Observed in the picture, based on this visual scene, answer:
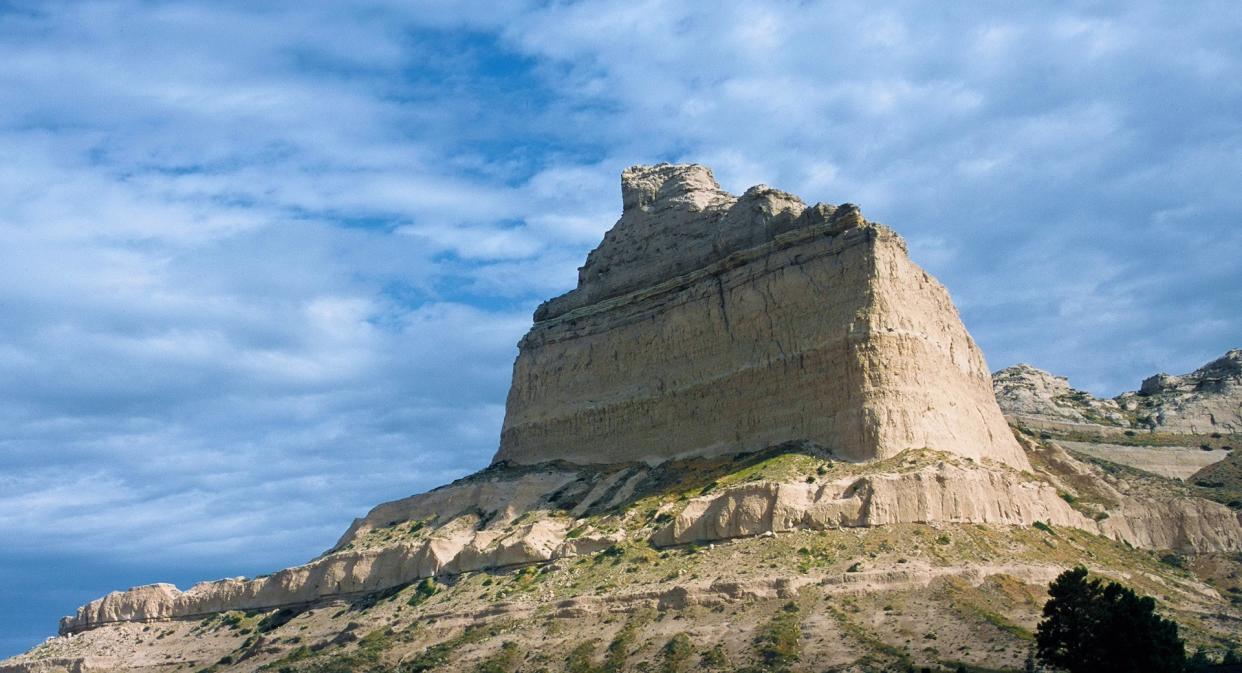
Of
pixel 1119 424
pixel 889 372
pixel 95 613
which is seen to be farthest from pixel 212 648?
pixel 1119 424

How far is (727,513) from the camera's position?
5706cm

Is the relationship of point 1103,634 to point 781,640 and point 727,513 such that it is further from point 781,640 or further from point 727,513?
point 727,513

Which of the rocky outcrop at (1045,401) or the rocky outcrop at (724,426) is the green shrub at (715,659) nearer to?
the rocky outcrop at (724,426)

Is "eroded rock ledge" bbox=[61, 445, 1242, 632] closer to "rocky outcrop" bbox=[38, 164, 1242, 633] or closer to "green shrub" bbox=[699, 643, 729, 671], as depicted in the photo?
"rocky outcrop" bbox=[38, 164, 1242, 633]

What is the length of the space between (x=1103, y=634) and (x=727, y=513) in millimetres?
18085

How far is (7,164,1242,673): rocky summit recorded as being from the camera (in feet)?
166

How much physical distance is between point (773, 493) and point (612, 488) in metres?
14.3

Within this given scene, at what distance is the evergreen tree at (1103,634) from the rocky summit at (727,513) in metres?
2.25

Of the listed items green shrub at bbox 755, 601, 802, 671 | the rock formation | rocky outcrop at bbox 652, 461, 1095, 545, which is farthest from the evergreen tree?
the rock formation

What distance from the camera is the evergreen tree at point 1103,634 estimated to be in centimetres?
4106

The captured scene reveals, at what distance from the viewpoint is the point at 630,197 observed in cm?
8388

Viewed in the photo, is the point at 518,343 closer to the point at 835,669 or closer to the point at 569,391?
the point at 569,391

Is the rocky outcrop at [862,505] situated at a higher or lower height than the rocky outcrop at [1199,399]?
lower

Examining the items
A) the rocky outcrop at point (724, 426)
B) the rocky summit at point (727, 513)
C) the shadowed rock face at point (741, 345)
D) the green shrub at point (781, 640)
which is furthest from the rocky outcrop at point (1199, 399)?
the green shrub at point (781, 640)
